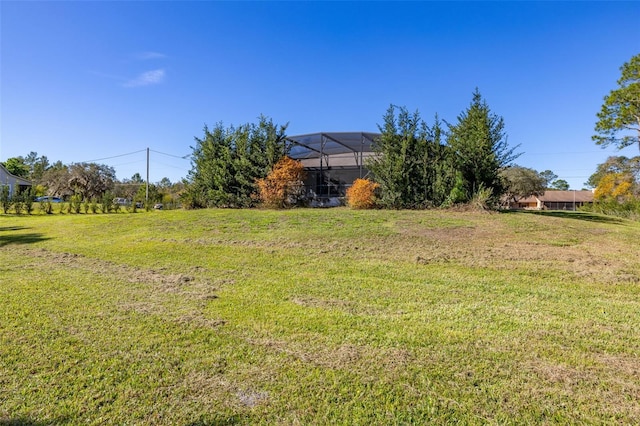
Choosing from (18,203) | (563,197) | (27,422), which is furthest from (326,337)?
(563,197)

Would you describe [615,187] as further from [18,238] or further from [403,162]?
[18,238]

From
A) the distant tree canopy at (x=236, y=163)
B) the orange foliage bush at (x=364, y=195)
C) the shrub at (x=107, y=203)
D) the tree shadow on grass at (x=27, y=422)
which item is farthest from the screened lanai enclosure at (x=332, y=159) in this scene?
the tree shadow on grass at (x=27, y=422)

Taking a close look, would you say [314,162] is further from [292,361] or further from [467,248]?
[292,361]

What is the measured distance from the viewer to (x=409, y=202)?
555 inches

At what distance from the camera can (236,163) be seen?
17.0 metres

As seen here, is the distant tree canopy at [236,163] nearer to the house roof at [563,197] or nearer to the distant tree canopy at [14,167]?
the house roof at [563,197]

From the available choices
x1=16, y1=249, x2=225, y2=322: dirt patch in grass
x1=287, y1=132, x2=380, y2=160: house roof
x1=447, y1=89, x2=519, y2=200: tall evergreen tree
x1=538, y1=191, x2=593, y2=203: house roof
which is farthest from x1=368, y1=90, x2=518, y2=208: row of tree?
x1=538, y1=191, x2=593, y2=203: house roof

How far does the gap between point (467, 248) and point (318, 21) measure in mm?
9599

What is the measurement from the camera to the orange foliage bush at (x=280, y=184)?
16.0 m

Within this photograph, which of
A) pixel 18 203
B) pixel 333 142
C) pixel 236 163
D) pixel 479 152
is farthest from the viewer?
pixel 333 142

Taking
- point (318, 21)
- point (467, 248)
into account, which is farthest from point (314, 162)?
point (467, 248)

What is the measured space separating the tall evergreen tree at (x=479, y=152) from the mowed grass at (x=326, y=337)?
238 inches

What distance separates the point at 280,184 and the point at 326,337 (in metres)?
13.3

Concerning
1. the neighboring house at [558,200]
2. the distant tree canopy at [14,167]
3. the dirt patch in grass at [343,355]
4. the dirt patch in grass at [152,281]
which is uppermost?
the distant tree canopy at [14,167]
